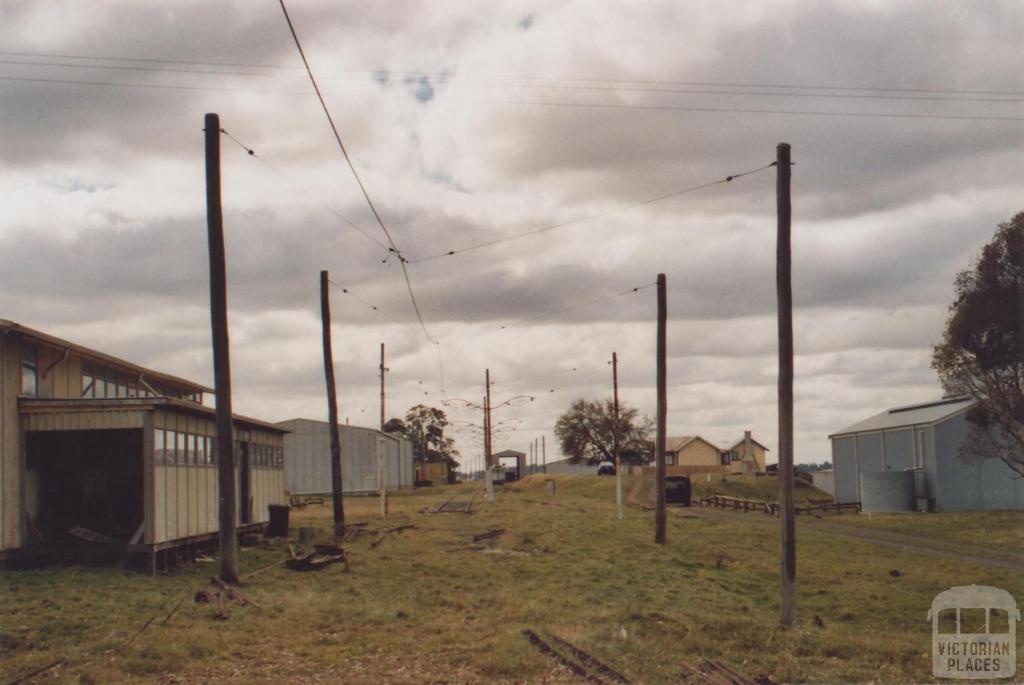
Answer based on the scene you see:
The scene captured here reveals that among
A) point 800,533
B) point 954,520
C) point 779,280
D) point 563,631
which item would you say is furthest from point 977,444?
point 563,631

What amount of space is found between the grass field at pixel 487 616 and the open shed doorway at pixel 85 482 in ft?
9.23

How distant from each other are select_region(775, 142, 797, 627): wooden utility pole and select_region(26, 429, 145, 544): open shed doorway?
15.6 metres

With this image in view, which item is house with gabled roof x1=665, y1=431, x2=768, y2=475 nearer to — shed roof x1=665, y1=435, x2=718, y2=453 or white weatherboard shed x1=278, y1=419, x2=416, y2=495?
shed roof x1=665, y1=435, x2=718, y2=453

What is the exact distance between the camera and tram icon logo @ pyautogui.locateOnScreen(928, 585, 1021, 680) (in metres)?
13.5

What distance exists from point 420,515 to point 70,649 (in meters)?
31.9

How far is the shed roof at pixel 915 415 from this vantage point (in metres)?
50.1

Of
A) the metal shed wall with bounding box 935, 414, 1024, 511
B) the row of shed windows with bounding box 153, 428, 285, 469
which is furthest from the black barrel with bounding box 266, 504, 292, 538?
the metal shed wall with bounding box 935, 414, 1024, 511

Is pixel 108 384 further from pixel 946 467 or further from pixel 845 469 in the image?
pixel 845 469

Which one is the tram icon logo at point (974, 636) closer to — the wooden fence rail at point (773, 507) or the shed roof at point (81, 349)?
the shed roof at point (81, 349)

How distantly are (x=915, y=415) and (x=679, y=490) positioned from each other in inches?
546

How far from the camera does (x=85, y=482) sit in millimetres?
26875

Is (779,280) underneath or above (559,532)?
above

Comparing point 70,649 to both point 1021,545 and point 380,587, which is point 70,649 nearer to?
point 380,587

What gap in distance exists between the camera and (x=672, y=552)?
2973 cm
